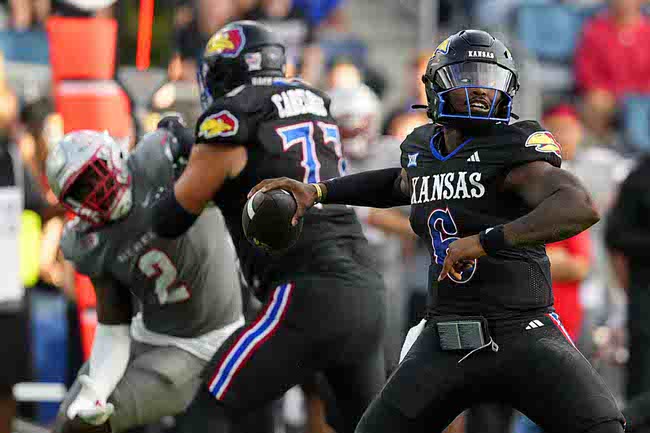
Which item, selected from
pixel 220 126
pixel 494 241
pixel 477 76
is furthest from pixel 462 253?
pixel 220 126

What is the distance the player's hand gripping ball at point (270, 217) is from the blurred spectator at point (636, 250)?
140 inches

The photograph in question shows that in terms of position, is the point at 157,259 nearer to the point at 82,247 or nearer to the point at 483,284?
the point at 82,247

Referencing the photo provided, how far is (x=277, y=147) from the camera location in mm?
4551

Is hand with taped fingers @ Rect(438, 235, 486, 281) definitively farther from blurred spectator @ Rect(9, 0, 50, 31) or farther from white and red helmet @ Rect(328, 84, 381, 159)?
blurred spectator @ Rect(9, 0, 50, 31)

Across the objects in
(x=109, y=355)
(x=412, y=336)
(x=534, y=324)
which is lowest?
(x=109, y=355)

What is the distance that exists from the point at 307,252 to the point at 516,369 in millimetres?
1098

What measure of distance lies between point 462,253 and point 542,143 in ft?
1.42

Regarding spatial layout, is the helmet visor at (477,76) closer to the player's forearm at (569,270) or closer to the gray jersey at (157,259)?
the gray jersey at (157,259)

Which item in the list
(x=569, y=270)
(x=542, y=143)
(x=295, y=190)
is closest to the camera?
(x=542, y=143)

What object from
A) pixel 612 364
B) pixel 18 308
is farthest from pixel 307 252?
pixel 612 364

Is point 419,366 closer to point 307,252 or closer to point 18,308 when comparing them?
point 307,252

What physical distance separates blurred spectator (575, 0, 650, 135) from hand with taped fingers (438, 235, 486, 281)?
267 inches

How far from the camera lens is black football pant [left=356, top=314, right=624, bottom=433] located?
3.63m

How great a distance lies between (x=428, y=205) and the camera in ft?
12.7
